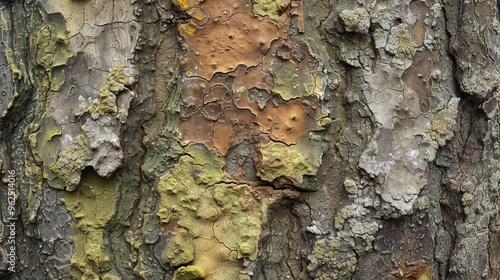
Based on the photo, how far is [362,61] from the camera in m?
1.30

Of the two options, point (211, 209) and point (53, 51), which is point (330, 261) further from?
point (53, 51)

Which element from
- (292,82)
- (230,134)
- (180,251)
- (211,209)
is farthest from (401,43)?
(180,251)

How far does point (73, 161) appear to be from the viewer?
1271 millimetres

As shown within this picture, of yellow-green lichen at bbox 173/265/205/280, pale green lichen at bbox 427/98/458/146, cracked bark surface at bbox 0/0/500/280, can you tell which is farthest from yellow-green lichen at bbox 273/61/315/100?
yellow-green lichen at bbox 173/265/205/280

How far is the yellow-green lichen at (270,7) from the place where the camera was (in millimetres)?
1261

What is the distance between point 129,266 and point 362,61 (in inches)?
25.3

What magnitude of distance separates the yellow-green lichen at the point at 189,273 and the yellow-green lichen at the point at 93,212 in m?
0.16

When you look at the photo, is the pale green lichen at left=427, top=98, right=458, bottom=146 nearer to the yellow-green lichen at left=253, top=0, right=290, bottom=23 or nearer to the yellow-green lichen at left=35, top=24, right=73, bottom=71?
the yellow-green lichen at left=253, top=0, right=290, bottom=23

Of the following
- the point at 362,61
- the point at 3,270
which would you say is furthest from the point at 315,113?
the point at 3,270

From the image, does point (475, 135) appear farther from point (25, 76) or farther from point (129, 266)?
point (25, 76)

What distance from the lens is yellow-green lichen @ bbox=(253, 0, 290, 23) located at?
4.14 ft

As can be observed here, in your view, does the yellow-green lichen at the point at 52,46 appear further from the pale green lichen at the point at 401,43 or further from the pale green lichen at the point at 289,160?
the pale green lichen at the point at 401,43

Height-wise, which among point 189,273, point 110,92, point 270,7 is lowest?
point 189,273

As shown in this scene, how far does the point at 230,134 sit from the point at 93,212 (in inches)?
13.0
